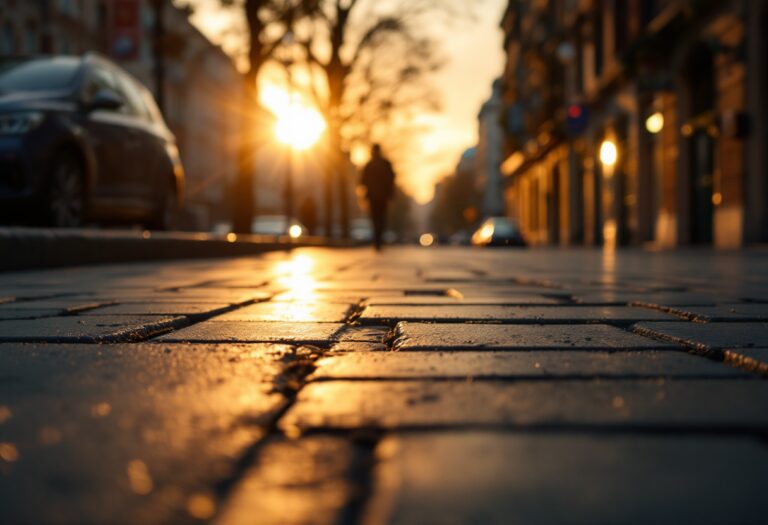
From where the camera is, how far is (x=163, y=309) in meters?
3.38

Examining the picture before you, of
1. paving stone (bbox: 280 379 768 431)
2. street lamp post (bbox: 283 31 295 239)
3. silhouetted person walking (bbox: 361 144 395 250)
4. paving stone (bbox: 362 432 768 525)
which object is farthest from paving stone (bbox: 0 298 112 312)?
street lamp post (bbox: 283 31 295 239)

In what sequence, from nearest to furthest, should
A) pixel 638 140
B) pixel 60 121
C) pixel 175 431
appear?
pixel 175 431 < pixel 60 121 < pixel 638 140

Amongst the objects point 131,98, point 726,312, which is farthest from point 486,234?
point 726,312

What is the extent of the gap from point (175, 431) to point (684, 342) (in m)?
1.54

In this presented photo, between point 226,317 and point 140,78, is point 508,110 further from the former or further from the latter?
point 226,317

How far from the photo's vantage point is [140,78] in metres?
47.2

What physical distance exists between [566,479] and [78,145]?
737 centimetres

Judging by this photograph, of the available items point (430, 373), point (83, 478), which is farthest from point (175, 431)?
point (430, 373)

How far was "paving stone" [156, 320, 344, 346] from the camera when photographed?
2398mm

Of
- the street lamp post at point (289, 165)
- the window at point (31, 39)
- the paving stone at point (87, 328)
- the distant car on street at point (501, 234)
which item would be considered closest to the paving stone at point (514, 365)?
the paving stone at point (87, 328)

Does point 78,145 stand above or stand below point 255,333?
above

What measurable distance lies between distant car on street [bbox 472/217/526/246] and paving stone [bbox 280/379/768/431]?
1038 inches

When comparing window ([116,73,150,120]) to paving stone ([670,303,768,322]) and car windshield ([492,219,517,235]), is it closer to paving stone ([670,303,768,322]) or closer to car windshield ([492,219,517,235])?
paving stone ([670,303,768,322])

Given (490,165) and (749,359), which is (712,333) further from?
(490,165)
